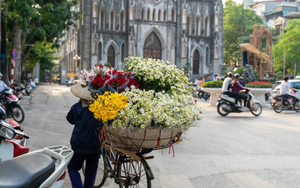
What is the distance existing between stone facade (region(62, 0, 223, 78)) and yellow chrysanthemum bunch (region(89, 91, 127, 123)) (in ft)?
130

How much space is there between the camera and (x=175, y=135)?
3312 millimetres

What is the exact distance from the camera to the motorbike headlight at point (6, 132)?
14.7ft

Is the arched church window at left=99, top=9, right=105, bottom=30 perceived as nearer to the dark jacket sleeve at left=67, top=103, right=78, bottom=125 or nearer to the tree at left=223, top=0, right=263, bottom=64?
the tree at left=223, top=0, right=263, bottom=64

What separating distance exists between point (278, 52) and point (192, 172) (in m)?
51.6

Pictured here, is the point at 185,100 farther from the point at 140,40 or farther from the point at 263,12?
the point at 263,12

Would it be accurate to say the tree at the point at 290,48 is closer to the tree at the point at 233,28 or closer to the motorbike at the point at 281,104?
the tree at the point at 233,28

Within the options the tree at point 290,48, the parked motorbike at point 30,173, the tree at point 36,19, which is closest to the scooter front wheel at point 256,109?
the parked motorbike at point 30,173

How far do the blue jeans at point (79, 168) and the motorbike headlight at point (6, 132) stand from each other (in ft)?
4.03

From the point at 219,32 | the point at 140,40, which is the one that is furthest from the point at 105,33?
the point at 219,32

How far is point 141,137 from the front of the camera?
3178mm

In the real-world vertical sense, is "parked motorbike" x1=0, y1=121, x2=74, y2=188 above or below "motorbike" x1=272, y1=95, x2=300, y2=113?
above

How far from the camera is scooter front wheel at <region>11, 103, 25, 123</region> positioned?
10578 mm

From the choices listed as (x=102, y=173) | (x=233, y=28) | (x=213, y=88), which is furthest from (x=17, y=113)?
(x=233, y=28)

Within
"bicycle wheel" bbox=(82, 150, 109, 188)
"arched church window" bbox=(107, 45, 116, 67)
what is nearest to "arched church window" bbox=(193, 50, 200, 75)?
"arched church window" bbox=(107, 45, 116, 67)
